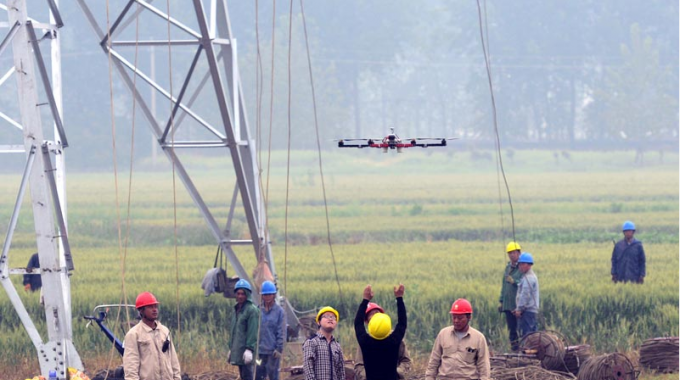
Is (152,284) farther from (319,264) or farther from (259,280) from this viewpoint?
(259,280)

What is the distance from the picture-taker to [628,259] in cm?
2255

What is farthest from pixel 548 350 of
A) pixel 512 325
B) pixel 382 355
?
pixel 382 355

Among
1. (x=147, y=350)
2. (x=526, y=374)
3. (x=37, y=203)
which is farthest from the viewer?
(x=526, y=374)

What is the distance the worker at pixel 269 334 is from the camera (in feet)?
48.1

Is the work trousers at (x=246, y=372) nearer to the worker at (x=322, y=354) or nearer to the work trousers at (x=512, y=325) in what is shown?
the worker at (x=322, y=354)

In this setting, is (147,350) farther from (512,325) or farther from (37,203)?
(512,325)

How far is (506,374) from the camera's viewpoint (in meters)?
14.6

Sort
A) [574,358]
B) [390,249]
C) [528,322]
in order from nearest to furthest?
[574,358]
[528,322]
[390,249]

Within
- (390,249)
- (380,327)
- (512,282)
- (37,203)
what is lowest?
(380,327)

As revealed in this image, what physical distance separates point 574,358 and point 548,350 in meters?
0.50

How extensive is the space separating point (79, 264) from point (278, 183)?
143 ft

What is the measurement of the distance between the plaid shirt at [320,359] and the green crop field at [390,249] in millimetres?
2345

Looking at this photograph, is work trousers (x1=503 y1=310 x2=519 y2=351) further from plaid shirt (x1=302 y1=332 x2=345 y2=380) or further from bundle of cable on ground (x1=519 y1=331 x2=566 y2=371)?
plaid shirt (x1=302 y1=332 x2=345 y2=380)

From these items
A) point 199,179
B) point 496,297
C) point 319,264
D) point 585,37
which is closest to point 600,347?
point 496,297
